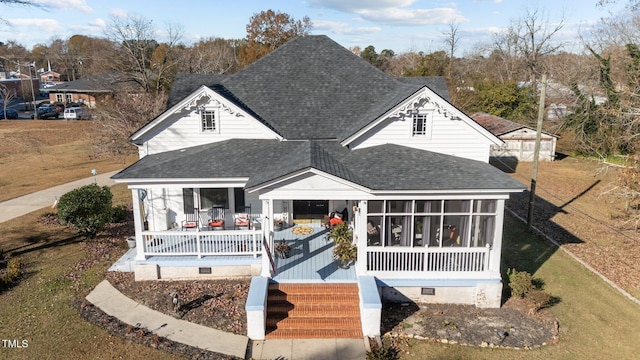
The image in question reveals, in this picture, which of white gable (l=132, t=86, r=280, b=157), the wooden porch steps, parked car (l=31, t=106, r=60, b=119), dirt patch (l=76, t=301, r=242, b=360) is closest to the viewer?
dirt patch (l=76, t=301, r=242, b=360)

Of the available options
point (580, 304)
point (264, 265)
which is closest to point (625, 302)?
point (580, 304)

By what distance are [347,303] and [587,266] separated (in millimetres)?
10886

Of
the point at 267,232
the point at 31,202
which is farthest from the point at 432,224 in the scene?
the point at 31,202

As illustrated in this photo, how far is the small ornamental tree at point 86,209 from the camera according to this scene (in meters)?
18.6

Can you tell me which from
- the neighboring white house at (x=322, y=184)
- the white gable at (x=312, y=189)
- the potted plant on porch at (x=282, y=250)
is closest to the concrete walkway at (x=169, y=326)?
the neighboring white house at (x=322, y=184)

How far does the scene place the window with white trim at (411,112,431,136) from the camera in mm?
16828

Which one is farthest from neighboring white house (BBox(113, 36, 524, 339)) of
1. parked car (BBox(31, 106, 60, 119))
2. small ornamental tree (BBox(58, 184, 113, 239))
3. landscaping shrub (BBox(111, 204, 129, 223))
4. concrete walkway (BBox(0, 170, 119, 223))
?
parked car (BBox(31, 106, 60, 119))

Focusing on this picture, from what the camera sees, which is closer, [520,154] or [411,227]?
[411,227]

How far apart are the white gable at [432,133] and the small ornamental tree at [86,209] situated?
38.6ft

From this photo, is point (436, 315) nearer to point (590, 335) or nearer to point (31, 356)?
point (590, 335)

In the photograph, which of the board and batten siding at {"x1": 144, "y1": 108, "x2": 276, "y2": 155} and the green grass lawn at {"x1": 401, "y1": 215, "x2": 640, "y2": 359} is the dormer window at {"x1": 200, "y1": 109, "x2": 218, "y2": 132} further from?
the green grass lawn at {"x1": 401, "y1": 215, "x2": 640, "y2": 359}

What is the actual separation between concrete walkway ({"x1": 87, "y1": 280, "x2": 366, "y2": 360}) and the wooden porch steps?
362mm

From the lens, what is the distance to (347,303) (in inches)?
538

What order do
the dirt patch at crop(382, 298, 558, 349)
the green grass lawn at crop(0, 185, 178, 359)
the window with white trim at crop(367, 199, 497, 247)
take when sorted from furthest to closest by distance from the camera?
the window with white trim at crop(367, 199, 497, 247), the dirt patch at crop(382, 298, 558, 349), the green grass lawn at crop(0, 185, 178, 359)
